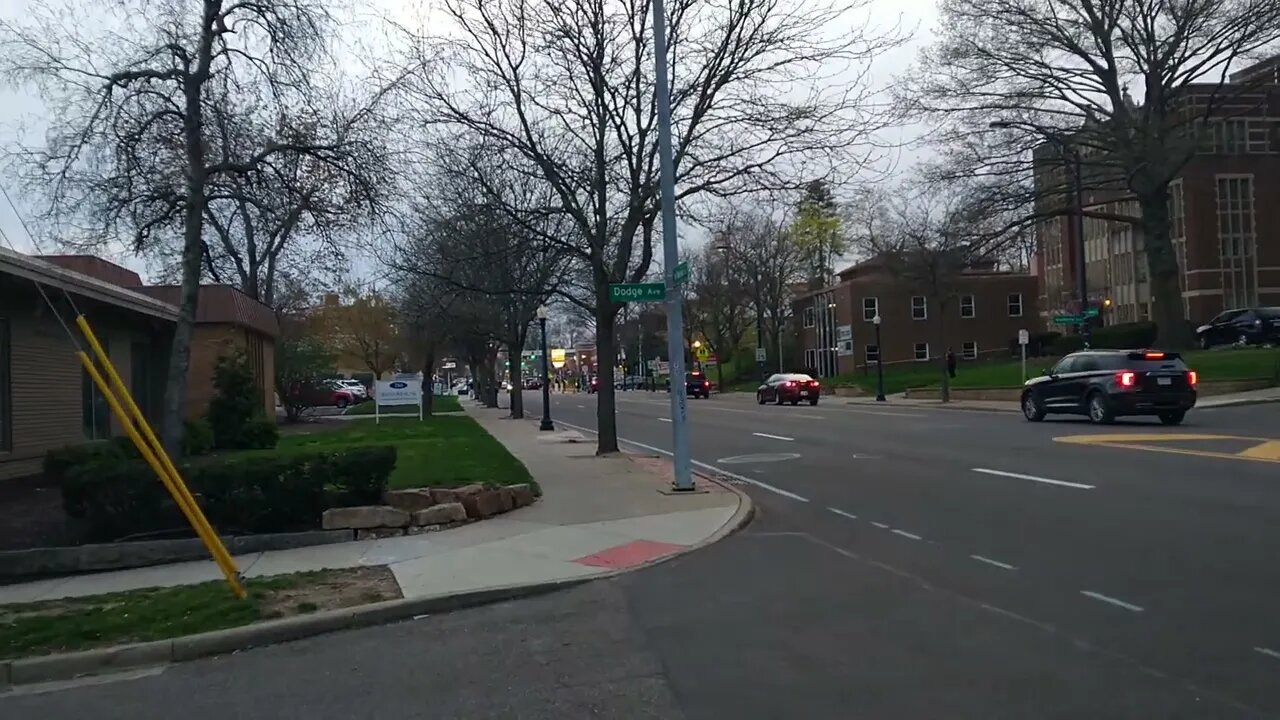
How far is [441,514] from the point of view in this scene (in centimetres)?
1328

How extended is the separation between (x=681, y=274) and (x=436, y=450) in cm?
Answer: 806

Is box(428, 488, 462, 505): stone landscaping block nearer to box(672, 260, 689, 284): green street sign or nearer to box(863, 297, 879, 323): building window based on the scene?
box(672, 260, 689, 284): green street sign

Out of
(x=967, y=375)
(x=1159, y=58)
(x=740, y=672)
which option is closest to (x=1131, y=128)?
(x=1159, y=58)

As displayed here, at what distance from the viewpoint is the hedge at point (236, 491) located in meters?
12.2

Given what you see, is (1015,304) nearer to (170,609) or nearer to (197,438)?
(197,438)

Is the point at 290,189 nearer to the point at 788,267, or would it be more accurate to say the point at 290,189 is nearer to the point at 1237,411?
the point at 1237,411

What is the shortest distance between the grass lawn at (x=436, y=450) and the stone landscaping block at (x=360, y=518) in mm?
1017

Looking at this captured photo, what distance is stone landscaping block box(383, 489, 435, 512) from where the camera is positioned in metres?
13.4

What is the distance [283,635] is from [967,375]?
4512 centimetres

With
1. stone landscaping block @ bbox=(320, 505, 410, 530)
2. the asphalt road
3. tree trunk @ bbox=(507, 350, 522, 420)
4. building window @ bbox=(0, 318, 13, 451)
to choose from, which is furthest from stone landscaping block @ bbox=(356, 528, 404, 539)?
tree trunk @ bbox=(507, 350, 522, 420)

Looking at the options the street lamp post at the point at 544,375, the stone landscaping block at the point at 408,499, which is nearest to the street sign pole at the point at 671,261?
the stone landscaping block at the point at 408,499

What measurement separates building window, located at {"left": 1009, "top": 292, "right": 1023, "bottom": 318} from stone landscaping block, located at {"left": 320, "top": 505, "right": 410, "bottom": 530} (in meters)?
61.2

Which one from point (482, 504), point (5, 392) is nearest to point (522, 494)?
point (482, 504)

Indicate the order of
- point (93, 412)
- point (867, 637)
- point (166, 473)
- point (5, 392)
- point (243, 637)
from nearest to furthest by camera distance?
point (867, 637) → point (243, 637) → point (166, 473) → point (5, 392) → point (93, 412)
